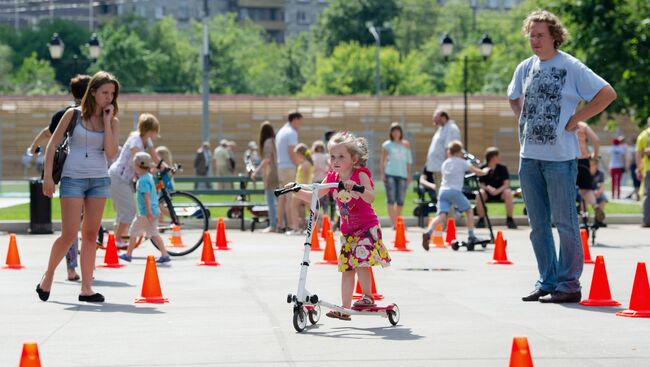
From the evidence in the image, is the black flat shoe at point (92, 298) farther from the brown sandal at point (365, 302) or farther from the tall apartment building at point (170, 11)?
the tall apartment building at point (170, 11)

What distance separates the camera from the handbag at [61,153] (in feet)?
35.9

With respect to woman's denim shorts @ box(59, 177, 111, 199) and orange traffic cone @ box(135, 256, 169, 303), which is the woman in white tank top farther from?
orange traffic cone @ box(135, 256, 169, 303)

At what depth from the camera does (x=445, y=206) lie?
17.3 m

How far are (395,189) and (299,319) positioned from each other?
12.7m


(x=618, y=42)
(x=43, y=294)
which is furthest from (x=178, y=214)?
(x=618, y=42)

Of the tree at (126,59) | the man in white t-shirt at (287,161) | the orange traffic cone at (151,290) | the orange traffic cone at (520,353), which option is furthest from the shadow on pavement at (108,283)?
the tree at (126,59)

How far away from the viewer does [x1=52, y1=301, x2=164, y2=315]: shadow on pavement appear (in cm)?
1032

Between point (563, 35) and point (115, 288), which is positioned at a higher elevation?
point (563, 35)

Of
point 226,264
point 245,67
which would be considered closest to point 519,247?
point 226,264

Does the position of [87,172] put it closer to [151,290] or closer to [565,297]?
[151,290]

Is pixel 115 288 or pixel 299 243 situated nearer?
pixel 115 288

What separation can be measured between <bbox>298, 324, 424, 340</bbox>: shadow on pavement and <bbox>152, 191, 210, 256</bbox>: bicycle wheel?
7513mm

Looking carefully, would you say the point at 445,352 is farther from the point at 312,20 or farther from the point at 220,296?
the point at 312,20

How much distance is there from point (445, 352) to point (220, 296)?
3928 millimetres
